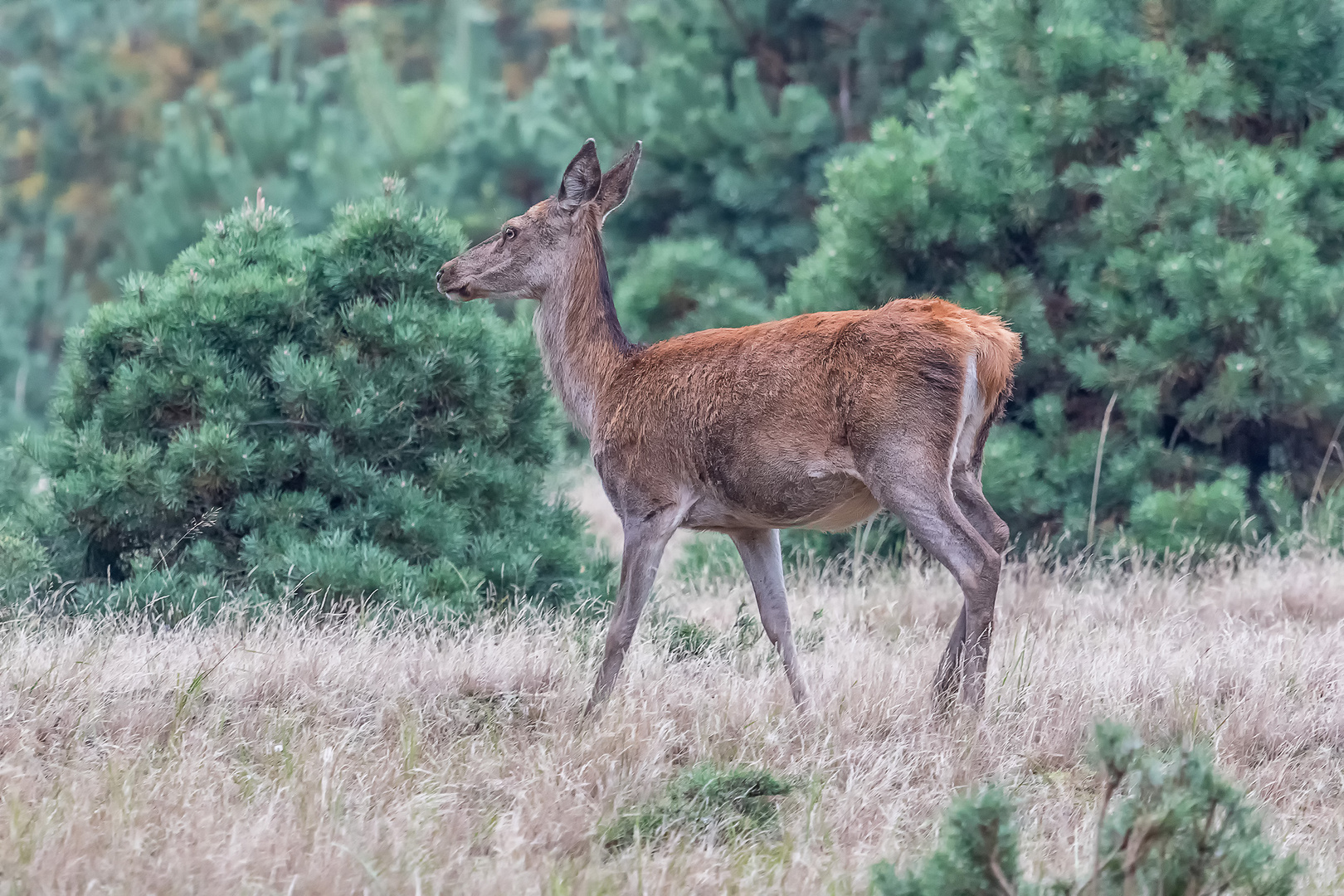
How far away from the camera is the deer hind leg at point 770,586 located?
6082mm

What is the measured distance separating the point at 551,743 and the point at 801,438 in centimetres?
145

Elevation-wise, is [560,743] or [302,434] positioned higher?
[302,434]

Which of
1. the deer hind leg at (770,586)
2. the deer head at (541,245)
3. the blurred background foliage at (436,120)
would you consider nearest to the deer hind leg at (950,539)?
the deer hind leg at (770,586)

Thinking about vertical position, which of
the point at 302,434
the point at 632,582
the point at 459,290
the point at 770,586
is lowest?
the point at 770,586

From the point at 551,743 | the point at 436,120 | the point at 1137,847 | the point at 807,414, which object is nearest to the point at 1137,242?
the point at 807,414

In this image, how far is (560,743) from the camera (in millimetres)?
5016

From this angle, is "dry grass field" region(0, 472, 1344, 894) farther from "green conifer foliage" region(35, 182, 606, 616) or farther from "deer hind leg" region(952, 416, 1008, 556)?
"green conifer foliage" region(35, 182, 606, 616)

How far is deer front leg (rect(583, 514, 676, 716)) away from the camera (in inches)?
227

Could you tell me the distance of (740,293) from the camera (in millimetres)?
13336

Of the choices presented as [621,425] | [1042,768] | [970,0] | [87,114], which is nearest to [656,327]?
[970,0]

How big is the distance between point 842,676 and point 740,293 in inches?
302

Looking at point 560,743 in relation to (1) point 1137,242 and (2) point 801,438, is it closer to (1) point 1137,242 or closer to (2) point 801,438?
(2) point 801,438

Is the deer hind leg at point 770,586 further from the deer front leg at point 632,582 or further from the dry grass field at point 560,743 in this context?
the deer front leg at point 632,582

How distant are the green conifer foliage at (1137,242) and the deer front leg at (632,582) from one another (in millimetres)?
4074
